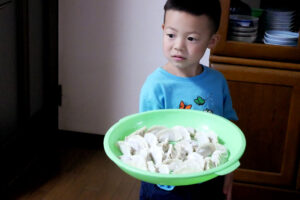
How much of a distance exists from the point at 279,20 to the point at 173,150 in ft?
4.16

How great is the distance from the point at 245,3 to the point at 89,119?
3.94 ft

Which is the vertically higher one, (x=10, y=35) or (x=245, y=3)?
(x=245, y=3)

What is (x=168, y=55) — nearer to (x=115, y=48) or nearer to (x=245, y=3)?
(x=245, y=3)

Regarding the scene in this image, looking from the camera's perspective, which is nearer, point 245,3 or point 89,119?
point 245,3

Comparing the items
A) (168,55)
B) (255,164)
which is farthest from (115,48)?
(168,55)

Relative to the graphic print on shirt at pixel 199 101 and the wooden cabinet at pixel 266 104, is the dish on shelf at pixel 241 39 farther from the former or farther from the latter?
the graphic print on shirt at pixel 199 101

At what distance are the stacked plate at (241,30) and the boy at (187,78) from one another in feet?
2.51

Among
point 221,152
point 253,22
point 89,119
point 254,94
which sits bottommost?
point 89,119

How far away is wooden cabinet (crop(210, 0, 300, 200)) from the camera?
2.21 m

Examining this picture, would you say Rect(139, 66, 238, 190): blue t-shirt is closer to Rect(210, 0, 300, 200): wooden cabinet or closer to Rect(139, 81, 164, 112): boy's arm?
Rect(139, 81, 164, 112): boy's arm

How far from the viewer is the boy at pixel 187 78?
1.35 meters

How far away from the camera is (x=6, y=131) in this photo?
7.91 feet

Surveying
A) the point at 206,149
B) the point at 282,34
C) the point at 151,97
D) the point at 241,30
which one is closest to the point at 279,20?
the point at 282,34

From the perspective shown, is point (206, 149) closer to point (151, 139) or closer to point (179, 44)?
point (151, 139)
